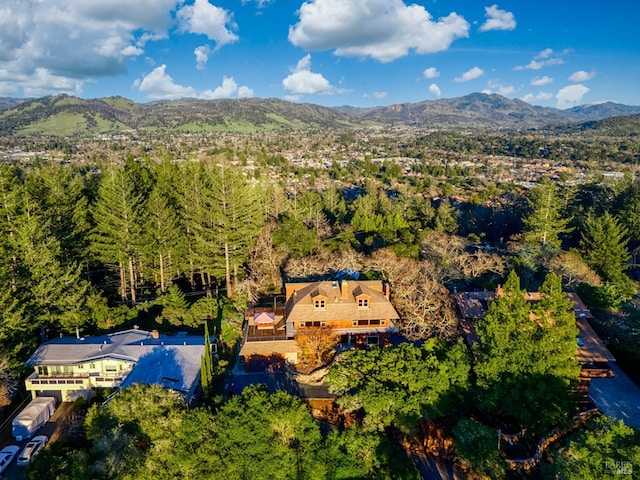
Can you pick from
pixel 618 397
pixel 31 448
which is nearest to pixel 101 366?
pixel 31 448

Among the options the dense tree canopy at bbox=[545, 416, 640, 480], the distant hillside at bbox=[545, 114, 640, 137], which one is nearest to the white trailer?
the dense tree canopy at bbox=[545, 416, 640, 480]

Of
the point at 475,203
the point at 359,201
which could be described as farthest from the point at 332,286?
the point at 475,203

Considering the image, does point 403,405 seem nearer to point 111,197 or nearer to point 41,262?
point 41,262

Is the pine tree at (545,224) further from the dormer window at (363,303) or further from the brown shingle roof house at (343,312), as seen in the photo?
the dormer window at (363,303)

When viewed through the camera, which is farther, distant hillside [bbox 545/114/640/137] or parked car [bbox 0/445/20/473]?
distant hillside [bbox 545/114/640/137]

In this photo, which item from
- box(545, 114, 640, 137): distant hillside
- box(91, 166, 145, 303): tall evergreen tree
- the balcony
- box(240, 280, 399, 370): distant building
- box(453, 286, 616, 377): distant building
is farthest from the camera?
box(545, 114, 640, 137): distant hillside

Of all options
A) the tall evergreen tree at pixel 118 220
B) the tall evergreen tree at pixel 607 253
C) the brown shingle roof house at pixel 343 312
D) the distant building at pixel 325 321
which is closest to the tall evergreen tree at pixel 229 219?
the tall evergreen tree at pixel 118 220

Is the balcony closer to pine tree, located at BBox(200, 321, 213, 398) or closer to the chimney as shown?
pine tree, located at BBox(200, 321, 213, 398)
